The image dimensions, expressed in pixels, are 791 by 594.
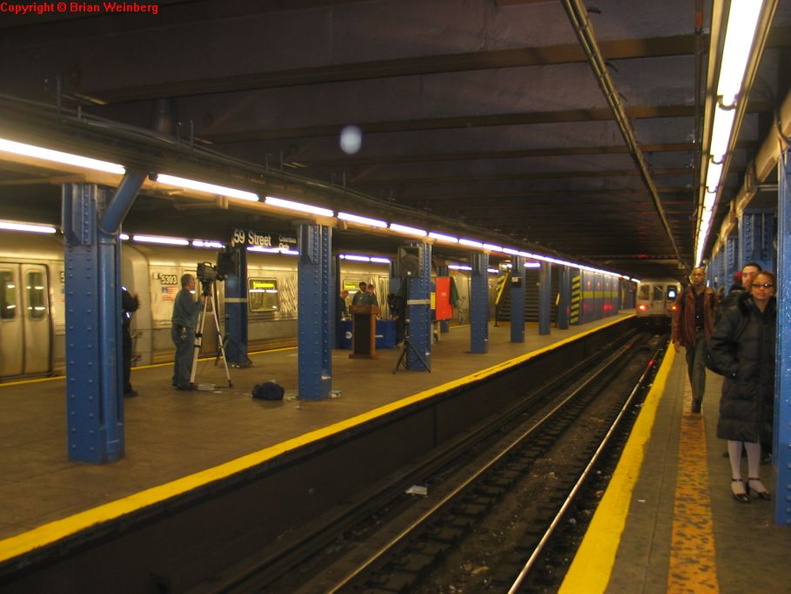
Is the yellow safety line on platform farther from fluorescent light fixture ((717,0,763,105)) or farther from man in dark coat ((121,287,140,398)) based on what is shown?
man in dark coat ((121,287,140,398))

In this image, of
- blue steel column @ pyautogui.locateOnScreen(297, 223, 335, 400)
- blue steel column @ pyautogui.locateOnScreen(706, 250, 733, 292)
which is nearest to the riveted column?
blue steel column @ pyautogui.locateOnScreen(297, 223, 335, 400)

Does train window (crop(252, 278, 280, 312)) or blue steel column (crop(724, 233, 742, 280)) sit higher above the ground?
blue steel column (crop(724, 233, 742, 280))

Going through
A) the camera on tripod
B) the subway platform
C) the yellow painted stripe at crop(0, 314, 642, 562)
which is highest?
the camera on tripod

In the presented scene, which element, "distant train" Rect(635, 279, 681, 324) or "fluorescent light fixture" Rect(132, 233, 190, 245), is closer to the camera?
"fluorescent light fixture" Rect(132, 233, 190, 245)

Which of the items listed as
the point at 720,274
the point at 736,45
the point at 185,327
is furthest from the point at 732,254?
the point at 736,45

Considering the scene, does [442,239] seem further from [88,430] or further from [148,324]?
[88,430]

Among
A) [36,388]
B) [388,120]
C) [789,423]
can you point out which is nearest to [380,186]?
[388,120]

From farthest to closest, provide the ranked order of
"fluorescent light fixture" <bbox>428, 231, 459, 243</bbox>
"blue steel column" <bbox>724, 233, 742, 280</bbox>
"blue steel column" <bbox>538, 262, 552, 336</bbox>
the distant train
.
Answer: the distant train, "blue steel column" <bbox>538, 262, 552, 336</bbox>, "blue steel column" <bbox>724, 233, 742, 280</bbox>, "fluorescent light fixture" <bbox>428, 231, 459, 243</bbox>

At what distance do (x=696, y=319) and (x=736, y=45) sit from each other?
550cm

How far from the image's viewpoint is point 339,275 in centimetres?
1656

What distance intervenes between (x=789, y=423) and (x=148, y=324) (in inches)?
402

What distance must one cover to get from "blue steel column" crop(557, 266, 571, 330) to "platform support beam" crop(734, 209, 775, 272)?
50.1 feet

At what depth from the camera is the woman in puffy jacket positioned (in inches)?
186

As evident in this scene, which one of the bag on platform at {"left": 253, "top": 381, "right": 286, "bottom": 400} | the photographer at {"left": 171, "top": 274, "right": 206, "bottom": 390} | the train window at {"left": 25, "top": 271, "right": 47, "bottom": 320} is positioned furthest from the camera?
the train window at {"left": 25, "top": 271, "right": 47, "bottom": 320}
